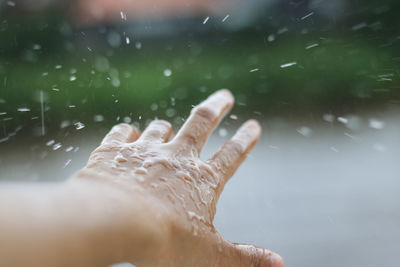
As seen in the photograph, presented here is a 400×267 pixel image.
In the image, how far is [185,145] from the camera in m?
0.90

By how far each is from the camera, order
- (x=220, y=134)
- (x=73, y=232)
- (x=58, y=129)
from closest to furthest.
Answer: (x=73, y=232)
(x=220, y=134)
(x=58, y=129)

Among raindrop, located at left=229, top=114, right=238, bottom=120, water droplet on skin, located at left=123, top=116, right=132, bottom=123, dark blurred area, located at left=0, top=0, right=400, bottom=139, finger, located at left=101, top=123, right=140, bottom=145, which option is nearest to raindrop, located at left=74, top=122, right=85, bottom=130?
dark blurred area, located at left=0, top=0, right=400, bottom=139

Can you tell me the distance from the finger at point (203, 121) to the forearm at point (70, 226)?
342 mm

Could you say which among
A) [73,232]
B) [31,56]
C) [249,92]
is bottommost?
[249,92]

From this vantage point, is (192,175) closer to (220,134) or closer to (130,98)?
(220,134)

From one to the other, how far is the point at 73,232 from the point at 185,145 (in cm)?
46

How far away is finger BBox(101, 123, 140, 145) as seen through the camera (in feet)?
2.95

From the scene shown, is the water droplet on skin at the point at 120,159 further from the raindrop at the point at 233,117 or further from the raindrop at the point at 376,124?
the raindrop at the point at 376,124

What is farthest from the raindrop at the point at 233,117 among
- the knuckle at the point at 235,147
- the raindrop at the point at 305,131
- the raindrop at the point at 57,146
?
the knuckle at the point at 235,147

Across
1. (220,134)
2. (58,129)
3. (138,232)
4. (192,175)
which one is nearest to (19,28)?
(58,129)

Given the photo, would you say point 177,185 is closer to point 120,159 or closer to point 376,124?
point 120,159

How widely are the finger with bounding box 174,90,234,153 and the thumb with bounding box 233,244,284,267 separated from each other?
0.86 feet

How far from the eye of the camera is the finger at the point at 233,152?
921 mm

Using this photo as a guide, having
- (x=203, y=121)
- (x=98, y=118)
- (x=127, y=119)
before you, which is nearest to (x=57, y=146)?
(x=98, y=118)
